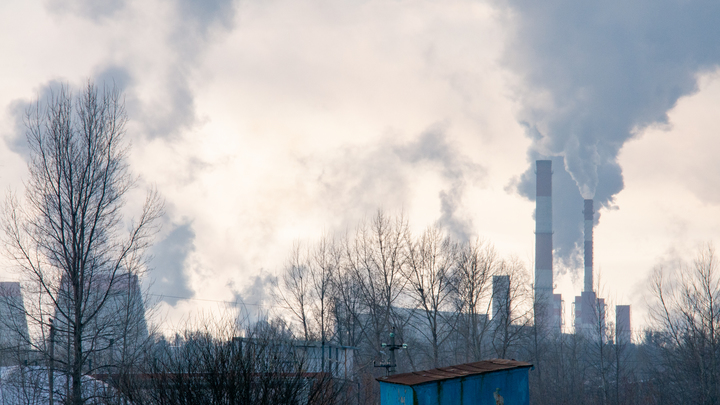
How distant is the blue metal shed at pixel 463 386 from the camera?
13.2 metres

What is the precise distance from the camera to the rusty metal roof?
13492mm

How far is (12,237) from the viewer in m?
14.0

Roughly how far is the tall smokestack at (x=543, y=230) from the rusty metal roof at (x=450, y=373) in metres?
60.8

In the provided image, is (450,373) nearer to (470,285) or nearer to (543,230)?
(470,285)

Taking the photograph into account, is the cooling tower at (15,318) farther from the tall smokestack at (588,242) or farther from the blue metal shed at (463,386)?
the tall smokestack at (588,242)

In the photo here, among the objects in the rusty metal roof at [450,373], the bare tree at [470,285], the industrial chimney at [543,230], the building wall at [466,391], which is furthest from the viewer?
the industrial chimney at [543,230]

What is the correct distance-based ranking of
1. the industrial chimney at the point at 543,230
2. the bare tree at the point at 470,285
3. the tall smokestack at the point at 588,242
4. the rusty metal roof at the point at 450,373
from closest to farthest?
1. the rusty metal roof at the point at 450,373
2. the bare tree at the point at 470,285
3. the industrial chimney at the point at 543,230
4. the tall smokestack at the point at 588,242

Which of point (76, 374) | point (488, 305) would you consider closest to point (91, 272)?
point (76, 374)

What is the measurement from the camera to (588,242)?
78.7 m

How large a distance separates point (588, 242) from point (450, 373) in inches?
2816

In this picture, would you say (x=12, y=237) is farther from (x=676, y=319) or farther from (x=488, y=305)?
(x=676, y=319)

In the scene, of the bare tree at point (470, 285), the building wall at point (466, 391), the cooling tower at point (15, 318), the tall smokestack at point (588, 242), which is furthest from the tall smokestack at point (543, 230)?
the cooling tower at point (15, 318)

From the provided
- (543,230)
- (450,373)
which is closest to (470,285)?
(450,373)

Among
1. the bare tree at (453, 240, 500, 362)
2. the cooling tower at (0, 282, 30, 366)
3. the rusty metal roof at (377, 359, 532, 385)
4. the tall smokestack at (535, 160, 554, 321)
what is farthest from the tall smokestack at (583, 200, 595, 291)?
the cooling tower at (0, 282, 30, 366)
